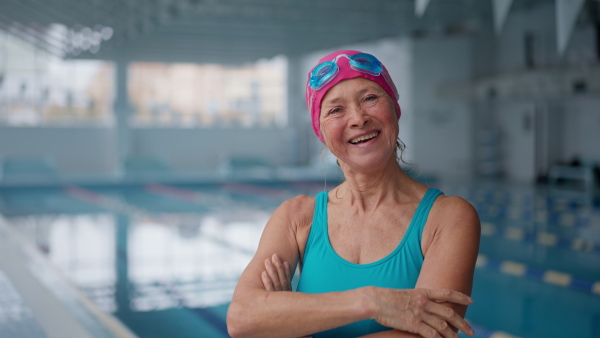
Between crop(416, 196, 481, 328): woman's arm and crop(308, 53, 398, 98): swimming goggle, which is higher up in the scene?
crop(308, 53, 398, 98): swimming goggle

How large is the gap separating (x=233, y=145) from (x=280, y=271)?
63.9 ft

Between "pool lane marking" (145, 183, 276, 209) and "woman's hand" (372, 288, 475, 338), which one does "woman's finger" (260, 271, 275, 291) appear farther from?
"pool lane marking" (145, 183, 276, 209)

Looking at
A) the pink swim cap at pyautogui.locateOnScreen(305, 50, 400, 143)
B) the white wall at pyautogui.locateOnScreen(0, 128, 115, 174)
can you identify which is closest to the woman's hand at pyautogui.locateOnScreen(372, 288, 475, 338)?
the pink swim cap at pyautogui.locateOnScreen(305, 50, 400, 143)

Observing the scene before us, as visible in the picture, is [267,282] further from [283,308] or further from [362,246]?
[362,246]

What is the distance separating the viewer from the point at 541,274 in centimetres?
528

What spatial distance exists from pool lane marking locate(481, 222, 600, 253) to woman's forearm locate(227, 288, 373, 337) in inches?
229

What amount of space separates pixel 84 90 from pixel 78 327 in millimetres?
17173

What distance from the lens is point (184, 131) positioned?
65.7ft

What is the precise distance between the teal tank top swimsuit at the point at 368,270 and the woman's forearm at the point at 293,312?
12 centimetres

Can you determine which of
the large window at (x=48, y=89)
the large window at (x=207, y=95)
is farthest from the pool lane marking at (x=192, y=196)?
the large window at (x=207, y=95)

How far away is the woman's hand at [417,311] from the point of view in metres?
1.30

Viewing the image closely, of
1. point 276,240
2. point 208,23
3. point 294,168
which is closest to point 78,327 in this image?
point 276,240

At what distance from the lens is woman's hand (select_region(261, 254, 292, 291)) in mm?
1472

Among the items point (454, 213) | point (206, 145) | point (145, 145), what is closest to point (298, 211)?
point (454, 213)
